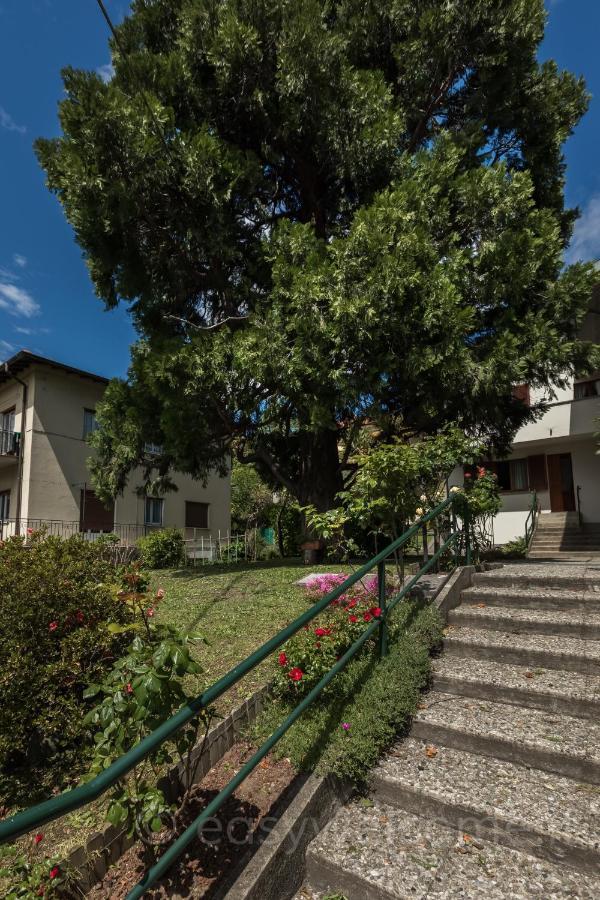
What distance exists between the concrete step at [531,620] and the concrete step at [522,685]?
1.59 ft

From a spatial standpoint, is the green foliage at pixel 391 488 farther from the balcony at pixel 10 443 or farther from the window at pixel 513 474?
the balcony at pixel 10 443

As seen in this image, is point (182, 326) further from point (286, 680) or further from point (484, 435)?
point (286, 680)

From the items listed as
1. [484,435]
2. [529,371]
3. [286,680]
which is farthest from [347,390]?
[286,680]

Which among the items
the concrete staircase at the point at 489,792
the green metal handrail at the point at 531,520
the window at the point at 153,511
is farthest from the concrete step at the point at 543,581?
the window at the point at 153,511

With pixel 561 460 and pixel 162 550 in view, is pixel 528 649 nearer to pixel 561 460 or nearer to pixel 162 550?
pixel 162 550

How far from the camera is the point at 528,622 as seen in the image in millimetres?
3814

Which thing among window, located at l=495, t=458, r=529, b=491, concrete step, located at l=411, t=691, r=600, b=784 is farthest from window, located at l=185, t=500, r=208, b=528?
concrete step, located at l=411, t=691, r=600, b=784

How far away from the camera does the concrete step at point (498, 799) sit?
6.84ft

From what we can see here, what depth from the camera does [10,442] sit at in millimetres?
15961

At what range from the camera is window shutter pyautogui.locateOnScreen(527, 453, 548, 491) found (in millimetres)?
16016

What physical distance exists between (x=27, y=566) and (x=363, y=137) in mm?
8220

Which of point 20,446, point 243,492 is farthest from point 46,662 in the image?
point 243,492

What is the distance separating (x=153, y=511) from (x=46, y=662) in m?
16.6

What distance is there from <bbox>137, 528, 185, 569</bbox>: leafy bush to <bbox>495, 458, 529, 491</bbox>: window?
11.4 meters
